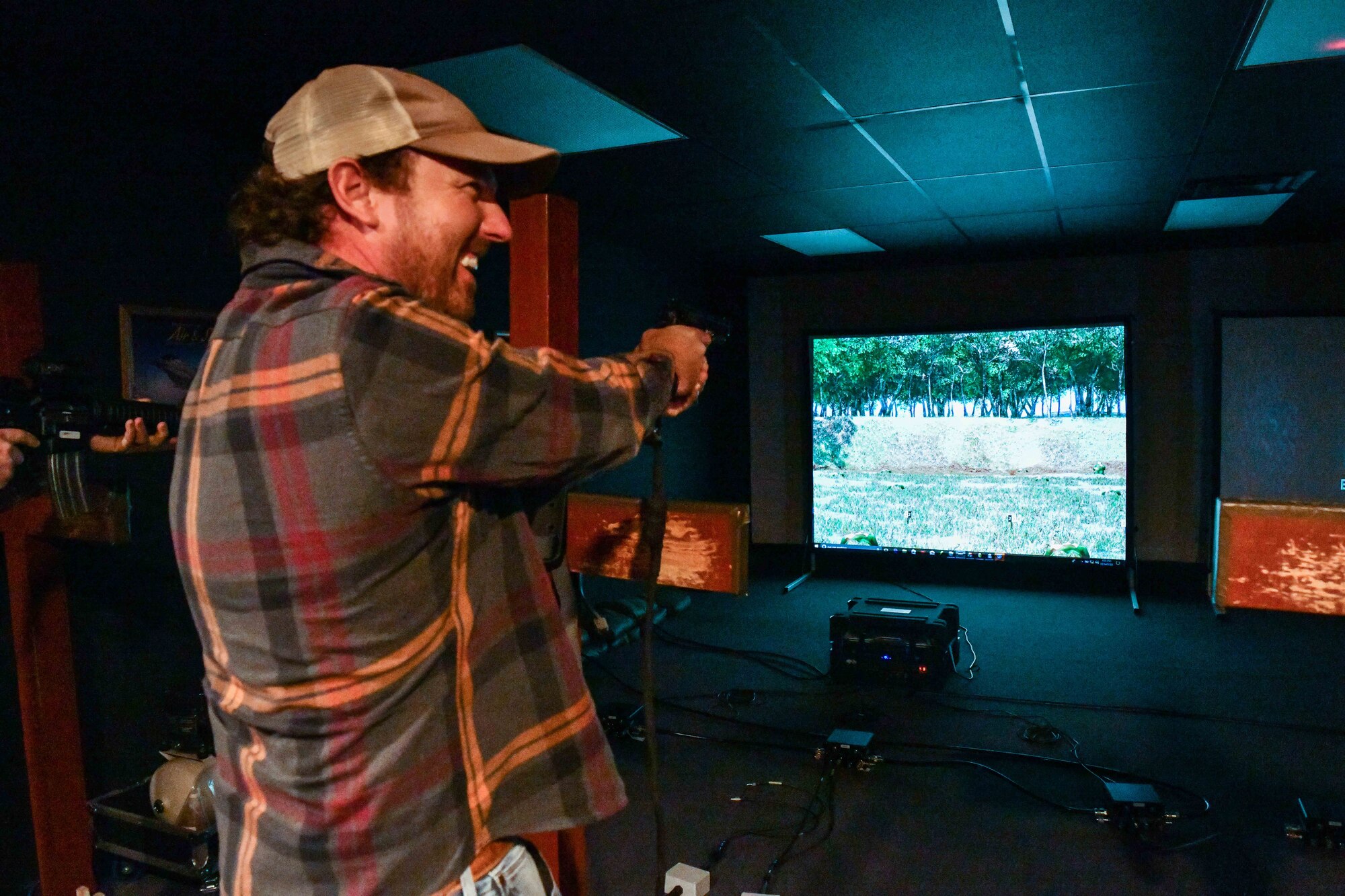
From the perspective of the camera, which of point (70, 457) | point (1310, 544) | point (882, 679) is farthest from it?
point (882, 679)

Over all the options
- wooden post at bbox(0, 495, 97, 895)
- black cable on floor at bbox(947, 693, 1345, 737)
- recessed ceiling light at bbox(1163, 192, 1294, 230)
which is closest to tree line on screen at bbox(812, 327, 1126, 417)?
recessed ceiling light at bbox(1163, 192, 1294, 230)

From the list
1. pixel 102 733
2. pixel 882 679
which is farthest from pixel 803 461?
pixel 102 733

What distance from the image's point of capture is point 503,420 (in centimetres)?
70

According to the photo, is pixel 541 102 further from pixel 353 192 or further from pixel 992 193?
pixel 992 193

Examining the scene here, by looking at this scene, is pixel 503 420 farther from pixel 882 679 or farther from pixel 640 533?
pixel 882 679

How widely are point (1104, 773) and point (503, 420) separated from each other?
2.95 m

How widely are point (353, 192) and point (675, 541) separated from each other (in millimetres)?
598

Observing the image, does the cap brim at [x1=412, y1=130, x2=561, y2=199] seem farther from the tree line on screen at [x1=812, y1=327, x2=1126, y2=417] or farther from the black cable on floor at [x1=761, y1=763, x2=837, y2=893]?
the tree line on screen at [x1=812, y1=327, x2=1126, y2=417]

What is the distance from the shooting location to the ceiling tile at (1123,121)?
105 inches

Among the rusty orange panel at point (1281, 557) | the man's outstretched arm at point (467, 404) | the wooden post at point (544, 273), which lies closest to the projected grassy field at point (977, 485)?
the rusty orange panel at point (1281, 557)

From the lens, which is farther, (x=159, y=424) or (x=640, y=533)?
(x=159, y=424)

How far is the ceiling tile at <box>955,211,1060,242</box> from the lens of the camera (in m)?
4.60

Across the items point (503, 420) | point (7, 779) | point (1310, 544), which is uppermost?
point (503, 420)

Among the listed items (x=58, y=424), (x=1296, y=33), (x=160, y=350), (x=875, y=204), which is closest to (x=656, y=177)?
(x=875, y=204)
